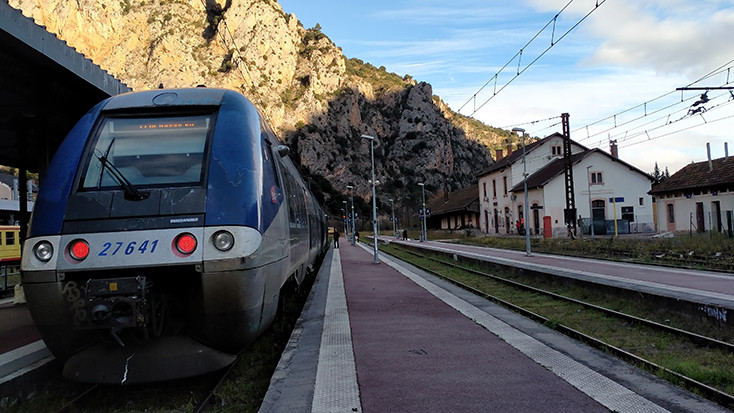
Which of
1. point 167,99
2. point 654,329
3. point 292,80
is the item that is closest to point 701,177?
point 654,329

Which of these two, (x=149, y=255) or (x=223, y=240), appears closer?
(x=149, y=255)

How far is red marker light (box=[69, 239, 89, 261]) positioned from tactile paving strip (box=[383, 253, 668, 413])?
4.71 metres

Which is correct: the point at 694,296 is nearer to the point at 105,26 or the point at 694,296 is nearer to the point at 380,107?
the point at 105,26

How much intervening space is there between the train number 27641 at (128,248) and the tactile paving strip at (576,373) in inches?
164

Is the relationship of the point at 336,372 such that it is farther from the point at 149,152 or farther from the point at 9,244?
the point at 9,244

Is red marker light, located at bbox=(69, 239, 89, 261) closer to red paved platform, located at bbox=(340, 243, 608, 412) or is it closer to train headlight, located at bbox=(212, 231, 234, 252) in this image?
train headlight, located at bbox=(212, 231, 234, 252)

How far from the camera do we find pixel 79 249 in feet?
14.9

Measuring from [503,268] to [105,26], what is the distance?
95362 mm

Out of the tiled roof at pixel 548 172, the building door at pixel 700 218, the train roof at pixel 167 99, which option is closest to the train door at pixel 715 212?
the building door at pixel 700 218

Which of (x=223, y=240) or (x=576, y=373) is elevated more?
(x=223, y=240)

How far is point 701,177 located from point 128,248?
3826 cm

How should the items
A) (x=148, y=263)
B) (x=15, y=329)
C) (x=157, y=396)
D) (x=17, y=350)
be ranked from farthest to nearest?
(x=15, y=329) → (x=17, y=350) → (x=157, y=396) → (x=148, y=263)

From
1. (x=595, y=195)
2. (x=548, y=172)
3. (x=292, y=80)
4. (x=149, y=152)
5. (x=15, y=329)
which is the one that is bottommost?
(x=15, y=329)

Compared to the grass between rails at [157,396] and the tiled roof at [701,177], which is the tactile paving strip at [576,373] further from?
the tiled roof at [701,177]
